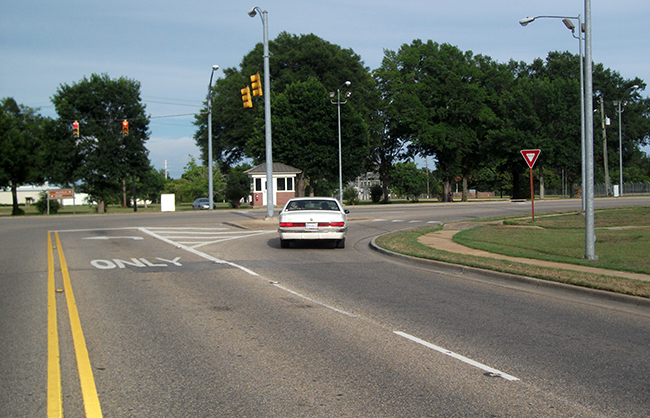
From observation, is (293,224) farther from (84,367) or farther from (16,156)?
(16,156)

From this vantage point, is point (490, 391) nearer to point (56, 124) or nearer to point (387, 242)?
point (387, 242)

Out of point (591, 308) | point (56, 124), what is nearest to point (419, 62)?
point (56, 124)

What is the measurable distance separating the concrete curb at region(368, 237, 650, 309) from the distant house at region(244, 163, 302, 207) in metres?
40.6

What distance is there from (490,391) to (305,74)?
5884cm

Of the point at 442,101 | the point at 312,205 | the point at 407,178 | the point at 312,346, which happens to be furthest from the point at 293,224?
the point at 407,178

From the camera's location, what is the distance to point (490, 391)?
4883 millimetres

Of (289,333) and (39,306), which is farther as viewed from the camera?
(39,306)

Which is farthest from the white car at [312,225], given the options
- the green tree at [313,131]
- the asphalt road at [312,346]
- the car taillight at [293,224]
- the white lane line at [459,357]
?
the green tree at [313,131]

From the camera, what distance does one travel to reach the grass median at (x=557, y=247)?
10383 mm

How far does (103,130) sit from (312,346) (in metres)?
47.8

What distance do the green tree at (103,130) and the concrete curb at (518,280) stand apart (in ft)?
132

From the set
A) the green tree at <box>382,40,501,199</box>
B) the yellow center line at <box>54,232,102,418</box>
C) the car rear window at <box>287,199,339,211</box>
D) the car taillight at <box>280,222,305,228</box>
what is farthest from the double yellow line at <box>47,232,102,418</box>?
the green tree at <box>382,40,501,199</box>

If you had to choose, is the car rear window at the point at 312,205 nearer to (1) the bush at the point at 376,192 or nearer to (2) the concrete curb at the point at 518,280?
(2) the concrete curb at the point at 518,280

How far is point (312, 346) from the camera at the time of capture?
6.34 m
